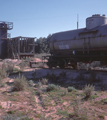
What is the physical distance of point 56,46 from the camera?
18.1 m

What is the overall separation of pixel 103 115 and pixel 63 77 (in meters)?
7.12

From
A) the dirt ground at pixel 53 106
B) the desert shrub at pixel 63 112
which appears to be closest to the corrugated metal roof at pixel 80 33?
the dirt ground at pixel 53 106

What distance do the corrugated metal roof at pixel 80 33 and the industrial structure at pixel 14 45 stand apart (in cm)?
1355

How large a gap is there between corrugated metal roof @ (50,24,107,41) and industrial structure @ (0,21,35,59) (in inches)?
534

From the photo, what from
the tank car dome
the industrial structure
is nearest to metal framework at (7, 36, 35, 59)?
the industrial structure

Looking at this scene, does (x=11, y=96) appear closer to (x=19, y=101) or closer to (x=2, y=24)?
(x=19, y=101)

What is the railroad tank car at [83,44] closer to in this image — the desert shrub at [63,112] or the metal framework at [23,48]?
the desert shrub at [63,112]

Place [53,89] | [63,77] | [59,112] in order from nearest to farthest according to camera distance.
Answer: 1. [59,112]
2. [53,89]
3. [63,77]

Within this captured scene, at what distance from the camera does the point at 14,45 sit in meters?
32.2

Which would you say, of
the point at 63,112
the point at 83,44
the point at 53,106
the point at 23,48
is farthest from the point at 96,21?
the point at 23,48

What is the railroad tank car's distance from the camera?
14.1m

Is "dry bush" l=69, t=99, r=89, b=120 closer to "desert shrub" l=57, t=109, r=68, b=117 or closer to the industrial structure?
"desert shrub" l=57, t=109, r=68, b=117

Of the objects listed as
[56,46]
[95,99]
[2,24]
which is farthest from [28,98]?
[2,24]

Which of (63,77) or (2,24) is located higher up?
(2,24)
